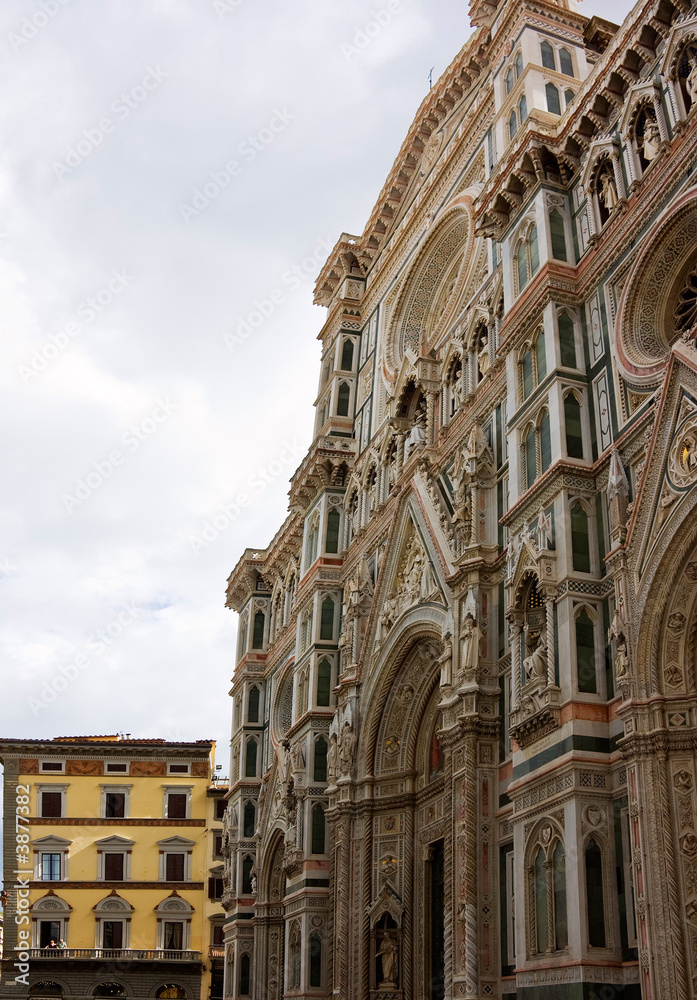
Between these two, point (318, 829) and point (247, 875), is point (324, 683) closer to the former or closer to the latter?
point (318, 829)

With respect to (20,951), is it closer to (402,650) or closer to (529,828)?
(402,650)

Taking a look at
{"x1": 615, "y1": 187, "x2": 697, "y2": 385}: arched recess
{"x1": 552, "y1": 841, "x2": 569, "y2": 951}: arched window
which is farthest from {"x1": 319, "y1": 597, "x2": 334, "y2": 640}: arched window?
{"x1": 552, "y1": 841, "x2": 569, "y2": 951}: arched window

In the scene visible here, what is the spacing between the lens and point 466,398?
73.8 feet

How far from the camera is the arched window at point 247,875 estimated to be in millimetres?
33219

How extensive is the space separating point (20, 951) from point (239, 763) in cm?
1810

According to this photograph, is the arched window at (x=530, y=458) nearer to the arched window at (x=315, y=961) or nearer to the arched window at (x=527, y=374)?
the arched window at (x=527, y=374)

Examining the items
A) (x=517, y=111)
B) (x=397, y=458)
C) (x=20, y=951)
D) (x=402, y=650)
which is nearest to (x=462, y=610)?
(x=402, y=650)

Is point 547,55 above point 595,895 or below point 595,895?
above

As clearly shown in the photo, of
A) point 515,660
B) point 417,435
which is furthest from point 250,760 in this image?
point 515,660

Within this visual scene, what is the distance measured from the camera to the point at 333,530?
30000 mm

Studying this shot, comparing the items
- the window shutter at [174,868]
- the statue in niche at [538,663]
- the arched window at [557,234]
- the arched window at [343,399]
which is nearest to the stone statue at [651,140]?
the arched window at [557,234]

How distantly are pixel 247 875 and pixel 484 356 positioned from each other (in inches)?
735

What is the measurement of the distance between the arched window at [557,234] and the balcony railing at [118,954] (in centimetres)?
3765

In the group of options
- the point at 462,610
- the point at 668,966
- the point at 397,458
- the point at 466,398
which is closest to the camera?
the point at 668,966
